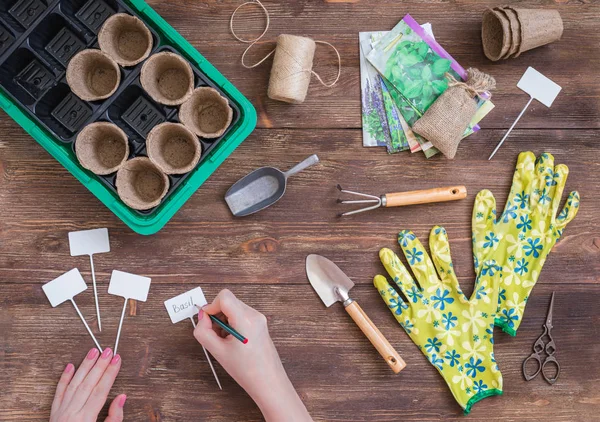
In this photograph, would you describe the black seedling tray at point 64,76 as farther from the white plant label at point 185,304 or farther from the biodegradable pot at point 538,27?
the biodegradable pot at point 538,27

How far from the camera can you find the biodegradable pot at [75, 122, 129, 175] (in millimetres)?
876

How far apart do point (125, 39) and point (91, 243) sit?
16.3 inches

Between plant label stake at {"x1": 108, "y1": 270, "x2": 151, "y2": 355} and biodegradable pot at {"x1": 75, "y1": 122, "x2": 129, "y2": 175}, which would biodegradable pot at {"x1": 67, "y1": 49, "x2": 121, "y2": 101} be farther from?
plant label stake at {"x1": 108, "y1": 270, "x2": 151, "y2": 355}

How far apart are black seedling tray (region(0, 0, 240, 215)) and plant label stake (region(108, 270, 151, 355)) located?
163mm

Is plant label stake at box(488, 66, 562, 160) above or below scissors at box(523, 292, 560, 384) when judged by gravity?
above

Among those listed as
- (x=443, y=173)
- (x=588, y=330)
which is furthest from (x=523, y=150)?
(x=588, y=330)

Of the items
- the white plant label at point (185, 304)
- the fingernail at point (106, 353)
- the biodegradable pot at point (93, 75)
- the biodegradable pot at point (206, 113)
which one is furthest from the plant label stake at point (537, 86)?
the fingernail at point (106, 353)

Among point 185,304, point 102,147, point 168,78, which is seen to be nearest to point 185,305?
point 185,304

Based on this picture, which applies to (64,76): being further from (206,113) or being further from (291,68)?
(291,68)

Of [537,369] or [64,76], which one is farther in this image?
[537,369]

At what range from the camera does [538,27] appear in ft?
3.26

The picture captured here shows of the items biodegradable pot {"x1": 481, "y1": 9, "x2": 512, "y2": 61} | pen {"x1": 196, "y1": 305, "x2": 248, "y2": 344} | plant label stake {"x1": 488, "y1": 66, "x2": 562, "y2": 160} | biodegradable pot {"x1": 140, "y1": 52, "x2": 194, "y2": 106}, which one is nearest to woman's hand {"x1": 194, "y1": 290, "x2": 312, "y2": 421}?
pen {"x1": 196, "y1": 305, "x2": 248, "y2": 344}

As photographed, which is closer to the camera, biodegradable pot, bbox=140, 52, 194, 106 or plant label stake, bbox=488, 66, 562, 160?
biodegradable pot, bbox=140, 52, 194, 106

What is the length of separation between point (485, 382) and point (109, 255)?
2.72 feet
